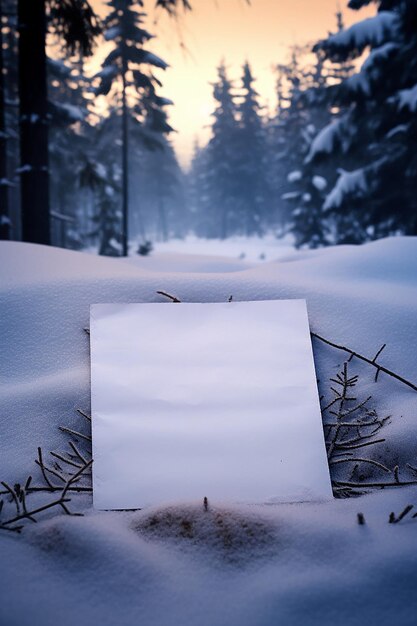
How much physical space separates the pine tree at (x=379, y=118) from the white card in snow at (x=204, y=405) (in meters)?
9.57

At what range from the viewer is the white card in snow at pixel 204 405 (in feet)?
3.93

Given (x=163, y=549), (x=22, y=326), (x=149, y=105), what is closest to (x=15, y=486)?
(x=163, y=549)

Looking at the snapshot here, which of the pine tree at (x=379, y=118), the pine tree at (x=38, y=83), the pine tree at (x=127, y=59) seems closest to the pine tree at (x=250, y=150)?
the pine tree at (x=127, y=59)

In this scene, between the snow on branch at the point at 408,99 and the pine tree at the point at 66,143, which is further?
the pine tree at the point at 66,143

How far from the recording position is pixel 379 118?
11.0 metres

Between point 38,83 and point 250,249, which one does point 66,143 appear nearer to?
point 250,249

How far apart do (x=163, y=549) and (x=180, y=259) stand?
7.01ft

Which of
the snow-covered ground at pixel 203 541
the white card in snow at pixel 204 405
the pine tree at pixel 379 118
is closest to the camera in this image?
the snow-covered ground at pixel 203 541

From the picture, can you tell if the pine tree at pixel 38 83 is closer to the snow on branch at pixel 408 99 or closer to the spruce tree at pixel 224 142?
the snow on branch at pixel 408 99

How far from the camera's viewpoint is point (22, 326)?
1.73 m

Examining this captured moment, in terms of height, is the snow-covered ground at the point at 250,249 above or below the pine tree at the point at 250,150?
below

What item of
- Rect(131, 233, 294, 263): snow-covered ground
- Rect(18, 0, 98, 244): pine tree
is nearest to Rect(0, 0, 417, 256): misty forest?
Rect(18, 0, 98, 244): pine tree

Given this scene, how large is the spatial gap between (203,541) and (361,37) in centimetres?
1173

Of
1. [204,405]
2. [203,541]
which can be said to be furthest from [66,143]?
[203,541]
